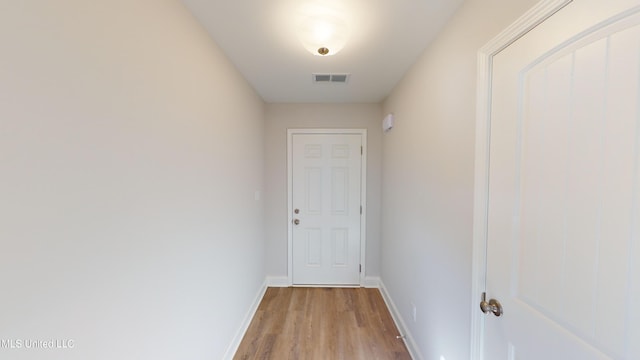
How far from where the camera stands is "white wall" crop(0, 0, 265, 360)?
616 millimetres

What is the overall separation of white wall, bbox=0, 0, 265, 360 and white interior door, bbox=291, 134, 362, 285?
65.1 inches

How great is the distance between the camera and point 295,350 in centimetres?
210

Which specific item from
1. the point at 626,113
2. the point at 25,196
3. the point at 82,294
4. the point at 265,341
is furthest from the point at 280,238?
the point at 626,113

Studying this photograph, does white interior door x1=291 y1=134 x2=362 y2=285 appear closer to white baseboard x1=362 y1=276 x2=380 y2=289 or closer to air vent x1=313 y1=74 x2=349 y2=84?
white baseboard x1=362 y1=276 x2=380 y2=289

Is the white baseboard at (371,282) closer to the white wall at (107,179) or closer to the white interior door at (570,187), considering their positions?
the white wall at (107,179)

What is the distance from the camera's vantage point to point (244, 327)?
2.34m

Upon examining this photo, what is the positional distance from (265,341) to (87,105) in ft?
7.16

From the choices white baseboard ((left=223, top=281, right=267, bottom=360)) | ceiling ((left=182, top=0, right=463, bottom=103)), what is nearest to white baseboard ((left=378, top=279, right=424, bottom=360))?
white baseboard ((left=223, top=281, right=267, bottom=360))

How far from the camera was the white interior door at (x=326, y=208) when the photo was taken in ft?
10.8

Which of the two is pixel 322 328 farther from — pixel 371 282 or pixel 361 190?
pixel 361 190

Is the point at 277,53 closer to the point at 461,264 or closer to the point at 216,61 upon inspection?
the point at 216,61

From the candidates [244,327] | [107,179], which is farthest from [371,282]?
[107,179]

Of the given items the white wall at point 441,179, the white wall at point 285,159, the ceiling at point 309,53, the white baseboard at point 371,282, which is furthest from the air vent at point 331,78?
the white baseboard at point 371,282

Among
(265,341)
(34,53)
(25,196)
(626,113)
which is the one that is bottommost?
(265,341)
